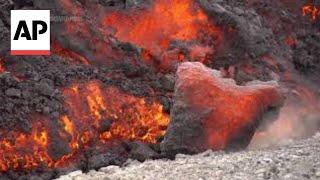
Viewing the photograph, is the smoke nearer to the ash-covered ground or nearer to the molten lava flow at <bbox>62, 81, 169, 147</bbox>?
the ash-covered ground

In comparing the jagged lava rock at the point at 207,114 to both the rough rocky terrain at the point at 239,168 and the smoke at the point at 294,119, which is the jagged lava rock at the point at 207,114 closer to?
the smoke at the point at 294,119

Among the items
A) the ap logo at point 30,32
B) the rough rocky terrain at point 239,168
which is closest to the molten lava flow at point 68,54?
the ap logo at point 30,32

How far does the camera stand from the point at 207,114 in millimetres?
11562

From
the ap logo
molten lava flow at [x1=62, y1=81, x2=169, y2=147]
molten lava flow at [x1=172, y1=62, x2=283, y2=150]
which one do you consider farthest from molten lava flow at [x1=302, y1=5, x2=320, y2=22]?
the ap logo

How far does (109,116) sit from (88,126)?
554 millimetres

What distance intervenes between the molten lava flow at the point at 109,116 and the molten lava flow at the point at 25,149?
578 mm

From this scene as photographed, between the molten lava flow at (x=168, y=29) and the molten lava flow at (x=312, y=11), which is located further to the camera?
the molten lava flow at (x=312, y=11)

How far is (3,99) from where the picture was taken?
11414mm

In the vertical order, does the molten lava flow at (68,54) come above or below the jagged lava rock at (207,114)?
above

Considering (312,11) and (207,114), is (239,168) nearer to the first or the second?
(207,114)

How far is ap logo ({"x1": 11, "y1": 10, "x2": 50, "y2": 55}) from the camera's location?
41.0ft

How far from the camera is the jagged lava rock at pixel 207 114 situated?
37.9ft

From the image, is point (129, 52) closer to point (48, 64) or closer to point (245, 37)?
point (48, 64)

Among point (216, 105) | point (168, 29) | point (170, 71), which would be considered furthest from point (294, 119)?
point (168, 29)
